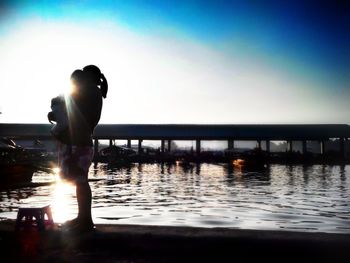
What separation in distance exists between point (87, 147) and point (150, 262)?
1.67m

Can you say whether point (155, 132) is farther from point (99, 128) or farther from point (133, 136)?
point (99, 128)

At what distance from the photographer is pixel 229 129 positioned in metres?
53.4

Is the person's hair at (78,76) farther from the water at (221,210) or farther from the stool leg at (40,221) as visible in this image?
the water at (221,210)

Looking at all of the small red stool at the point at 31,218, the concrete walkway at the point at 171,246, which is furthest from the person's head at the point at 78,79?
the concrete walkway at the point at 171,246

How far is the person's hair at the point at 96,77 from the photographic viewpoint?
13.0 feet

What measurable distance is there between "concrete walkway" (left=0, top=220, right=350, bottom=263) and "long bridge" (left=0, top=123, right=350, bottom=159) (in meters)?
47.8

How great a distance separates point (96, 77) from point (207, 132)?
160 ft

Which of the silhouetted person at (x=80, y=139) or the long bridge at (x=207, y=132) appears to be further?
the long bridge at (x=207, y=132)

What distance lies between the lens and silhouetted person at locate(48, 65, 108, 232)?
3.70 m

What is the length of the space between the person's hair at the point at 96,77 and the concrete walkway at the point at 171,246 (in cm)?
172

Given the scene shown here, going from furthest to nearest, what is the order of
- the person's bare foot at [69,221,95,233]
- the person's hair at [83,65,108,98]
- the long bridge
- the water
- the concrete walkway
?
the long bridge < the water < the person's hair at [83,65,108,98] < the person's bare foot at [69,221,95,233] < the concrete walkway

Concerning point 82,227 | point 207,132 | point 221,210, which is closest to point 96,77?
point 82,227

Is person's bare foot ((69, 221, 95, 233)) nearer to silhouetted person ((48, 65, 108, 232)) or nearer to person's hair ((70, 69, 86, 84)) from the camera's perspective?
silhouetted person ((48, 65, 108, 232))

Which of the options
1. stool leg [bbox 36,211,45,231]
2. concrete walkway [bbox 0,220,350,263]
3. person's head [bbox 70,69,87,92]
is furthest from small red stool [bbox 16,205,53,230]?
person's head [bbox 70,69,87,92]
